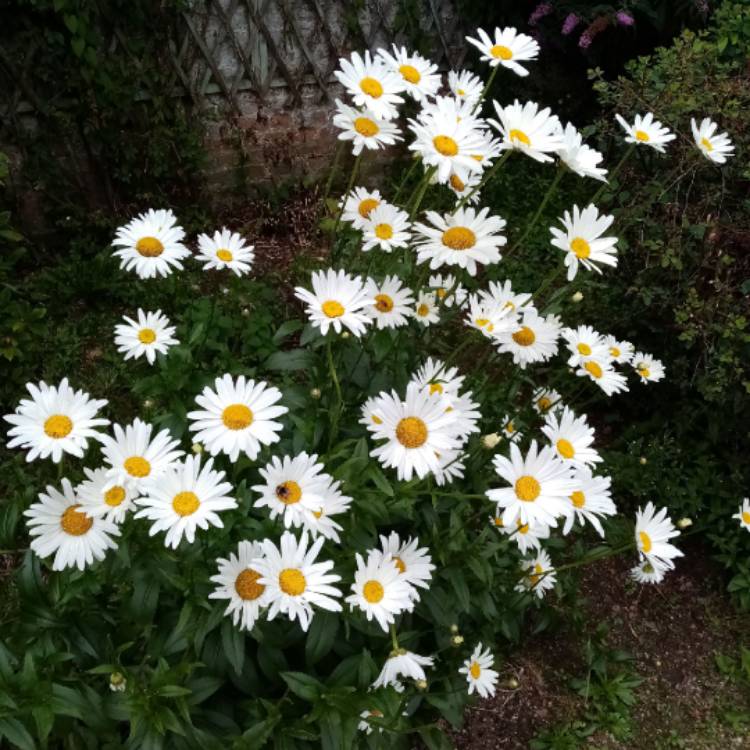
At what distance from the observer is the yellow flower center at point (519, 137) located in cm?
177

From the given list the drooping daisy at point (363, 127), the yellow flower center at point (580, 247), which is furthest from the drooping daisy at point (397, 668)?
the drooping daisy at point (363, 127)

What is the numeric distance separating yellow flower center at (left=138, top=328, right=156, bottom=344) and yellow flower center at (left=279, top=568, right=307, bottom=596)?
0.86m

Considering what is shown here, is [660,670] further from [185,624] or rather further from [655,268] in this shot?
[185,624]

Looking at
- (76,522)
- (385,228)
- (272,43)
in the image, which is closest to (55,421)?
(76,522)

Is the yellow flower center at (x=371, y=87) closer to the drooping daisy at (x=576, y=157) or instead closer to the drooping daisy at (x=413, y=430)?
the drooping daisy at (x=576, y=157)

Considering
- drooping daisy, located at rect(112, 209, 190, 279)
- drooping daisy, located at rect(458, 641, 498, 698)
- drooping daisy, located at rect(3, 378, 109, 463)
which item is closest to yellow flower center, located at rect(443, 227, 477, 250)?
drooping daisy, located at rect(112, 209, 190, 279)

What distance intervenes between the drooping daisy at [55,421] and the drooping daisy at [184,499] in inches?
9.1

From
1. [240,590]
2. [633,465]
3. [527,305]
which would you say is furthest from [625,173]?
[240,590]

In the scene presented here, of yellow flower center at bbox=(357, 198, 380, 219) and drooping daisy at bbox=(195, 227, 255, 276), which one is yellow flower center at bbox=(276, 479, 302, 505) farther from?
yellow flower center at bbox=(357, 198, 380, 219)

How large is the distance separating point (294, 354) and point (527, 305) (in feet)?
2.19

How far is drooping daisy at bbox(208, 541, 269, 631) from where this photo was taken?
1.62 meters

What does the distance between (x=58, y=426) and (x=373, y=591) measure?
0.80 m

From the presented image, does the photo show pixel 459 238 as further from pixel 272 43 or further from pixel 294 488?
pixel 272 43

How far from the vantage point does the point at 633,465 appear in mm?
3127
